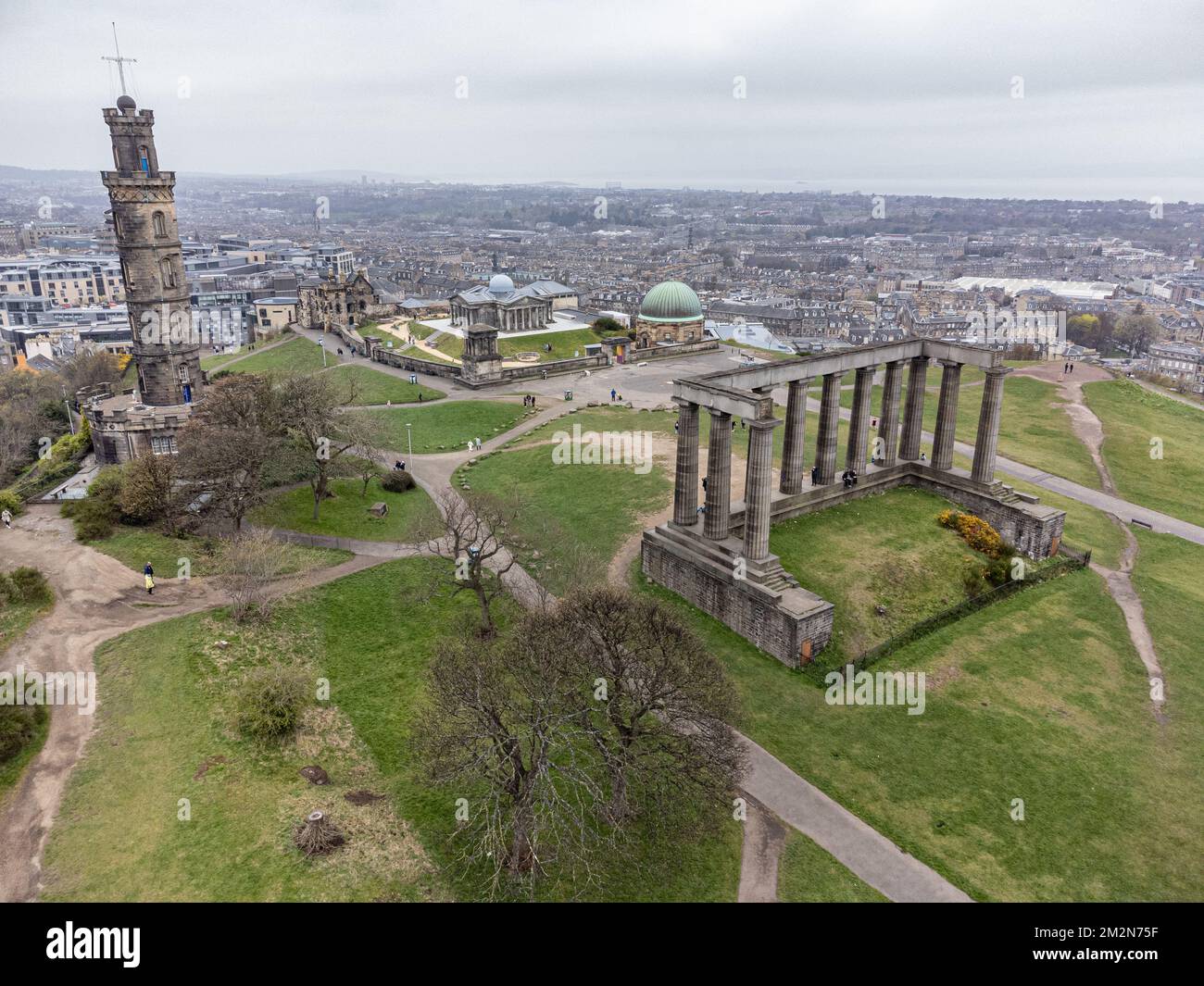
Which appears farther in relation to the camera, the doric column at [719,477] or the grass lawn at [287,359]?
the grass lawn at [287,359]

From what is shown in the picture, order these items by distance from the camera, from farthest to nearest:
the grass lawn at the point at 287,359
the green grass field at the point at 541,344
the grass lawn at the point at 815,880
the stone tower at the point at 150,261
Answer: the grass lawn at the point at 287,359 < the green grass field at the point at 541,344 < the stone tower at the point at 150,261 < the grass lawn at the point at 815,880

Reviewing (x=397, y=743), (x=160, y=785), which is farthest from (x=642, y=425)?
(x=160, y=785)

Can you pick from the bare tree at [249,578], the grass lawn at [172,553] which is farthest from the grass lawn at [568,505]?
the bare tree at [249,578]

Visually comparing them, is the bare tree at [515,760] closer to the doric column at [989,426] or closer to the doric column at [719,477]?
the doric column at [719,477]

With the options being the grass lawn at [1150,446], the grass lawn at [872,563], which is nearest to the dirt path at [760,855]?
the grass lawn at [872,563]

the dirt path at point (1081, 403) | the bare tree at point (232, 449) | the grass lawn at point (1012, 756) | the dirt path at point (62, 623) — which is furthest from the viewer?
the dirt path at point (1081, 403)

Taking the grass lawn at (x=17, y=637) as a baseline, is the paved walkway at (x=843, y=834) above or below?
below

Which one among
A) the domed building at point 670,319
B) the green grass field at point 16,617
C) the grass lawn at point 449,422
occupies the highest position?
the domed building at point 670,319
